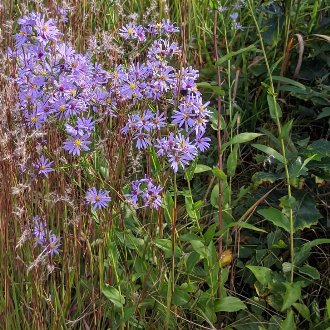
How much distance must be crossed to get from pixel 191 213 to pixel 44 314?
0.48 m

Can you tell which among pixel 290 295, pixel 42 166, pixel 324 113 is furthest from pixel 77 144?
pixel 324 113

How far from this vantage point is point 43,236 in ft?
5.79

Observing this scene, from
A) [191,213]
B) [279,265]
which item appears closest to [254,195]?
[279,265]

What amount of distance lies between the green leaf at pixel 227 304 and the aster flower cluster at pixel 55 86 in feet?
1.86

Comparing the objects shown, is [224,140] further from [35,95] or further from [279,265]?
[35,95]

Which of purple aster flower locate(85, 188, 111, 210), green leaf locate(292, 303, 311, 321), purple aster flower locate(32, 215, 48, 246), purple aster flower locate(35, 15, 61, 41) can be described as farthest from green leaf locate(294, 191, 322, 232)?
purple aster flower locate(35, 15, 61, 41)

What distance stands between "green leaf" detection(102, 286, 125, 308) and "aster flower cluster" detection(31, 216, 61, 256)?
17 centimetres

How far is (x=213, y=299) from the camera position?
1.89m

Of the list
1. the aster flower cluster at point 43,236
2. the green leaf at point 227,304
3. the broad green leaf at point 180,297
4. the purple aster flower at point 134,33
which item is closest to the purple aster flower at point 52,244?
the aster flower cluster at point 43,236

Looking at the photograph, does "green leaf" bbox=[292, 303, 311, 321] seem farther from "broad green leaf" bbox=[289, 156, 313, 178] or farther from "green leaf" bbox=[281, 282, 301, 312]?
"broad green leaf" bbox=[289, 156, 313, 178]

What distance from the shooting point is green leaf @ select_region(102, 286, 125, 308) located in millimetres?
1786

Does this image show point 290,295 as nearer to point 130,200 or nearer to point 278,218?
point 278,218

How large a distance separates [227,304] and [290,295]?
0.57ft

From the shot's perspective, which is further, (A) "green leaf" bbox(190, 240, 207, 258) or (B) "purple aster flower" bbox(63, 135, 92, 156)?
(A) "green leaf" bbox(190, 240, 207, 258)
